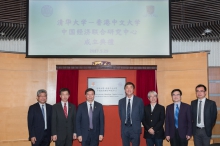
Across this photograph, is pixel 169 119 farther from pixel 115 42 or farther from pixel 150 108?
pixel 115 42

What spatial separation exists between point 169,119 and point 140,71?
1631 millimetres

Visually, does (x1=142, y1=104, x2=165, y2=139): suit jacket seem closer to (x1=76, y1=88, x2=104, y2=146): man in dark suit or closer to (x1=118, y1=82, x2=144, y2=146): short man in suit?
(x1=118, y1=82, x2=144, y2=146): short man in suit

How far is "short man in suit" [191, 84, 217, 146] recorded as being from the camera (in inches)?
162

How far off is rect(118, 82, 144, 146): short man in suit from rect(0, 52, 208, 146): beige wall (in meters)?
1.50

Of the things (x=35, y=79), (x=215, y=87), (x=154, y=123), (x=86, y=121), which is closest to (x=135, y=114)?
(x=154, y=123)

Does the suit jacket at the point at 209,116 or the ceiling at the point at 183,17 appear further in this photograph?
the ceiling at the point at 183,17

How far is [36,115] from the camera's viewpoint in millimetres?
4273

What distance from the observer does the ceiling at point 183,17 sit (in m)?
5.46

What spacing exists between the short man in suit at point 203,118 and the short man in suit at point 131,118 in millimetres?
861

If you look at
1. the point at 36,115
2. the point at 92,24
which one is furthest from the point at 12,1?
the point at 36,115

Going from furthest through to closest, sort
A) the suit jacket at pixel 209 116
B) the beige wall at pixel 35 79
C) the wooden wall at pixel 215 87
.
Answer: the wooden wall at pixel 215 87
the beige wall at pixel 35 79
the suit jacket at pixel 209 116

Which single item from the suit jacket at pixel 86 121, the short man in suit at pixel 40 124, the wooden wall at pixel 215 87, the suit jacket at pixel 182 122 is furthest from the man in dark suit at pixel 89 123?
the wooden wall at pixel 215 87

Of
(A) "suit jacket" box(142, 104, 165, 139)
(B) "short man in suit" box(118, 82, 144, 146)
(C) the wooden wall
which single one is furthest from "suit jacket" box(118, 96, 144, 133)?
(C) the wooden wall

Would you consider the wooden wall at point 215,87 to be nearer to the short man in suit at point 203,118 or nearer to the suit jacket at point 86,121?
the short man in suit at point 203,118
